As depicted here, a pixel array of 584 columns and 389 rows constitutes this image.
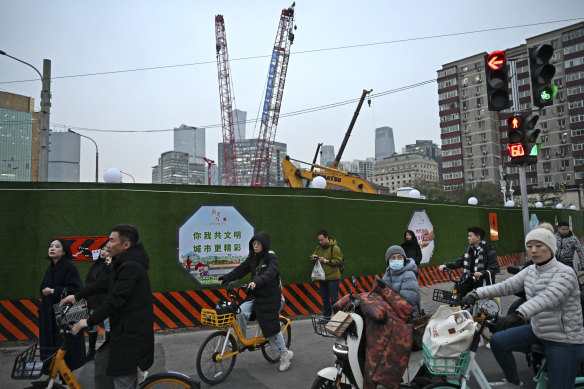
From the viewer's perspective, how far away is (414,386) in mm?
3672

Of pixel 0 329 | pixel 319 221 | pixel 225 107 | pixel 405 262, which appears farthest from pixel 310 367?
pixel 225 107

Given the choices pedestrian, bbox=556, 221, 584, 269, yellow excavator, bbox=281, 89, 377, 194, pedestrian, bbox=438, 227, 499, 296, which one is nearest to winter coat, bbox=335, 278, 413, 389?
pedestrian, bbox=438, 227, 499, 296

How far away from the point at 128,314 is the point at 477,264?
5.41m

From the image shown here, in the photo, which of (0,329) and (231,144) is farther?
(231,144)

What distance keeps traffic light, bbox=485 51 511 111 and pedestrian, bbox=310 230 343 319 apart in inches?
146

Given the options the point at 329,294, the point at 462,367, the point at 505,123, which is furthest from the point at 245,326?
the point at 505,123

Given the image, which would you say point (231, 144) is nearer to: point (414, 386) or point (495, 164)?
point (495, 164)

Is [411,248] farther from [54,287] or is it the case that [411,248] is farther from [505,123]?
[505,123]

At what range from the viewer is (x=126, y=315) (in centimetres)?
315

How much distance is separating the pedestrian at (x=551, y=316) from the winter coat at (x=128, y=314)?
105 inches

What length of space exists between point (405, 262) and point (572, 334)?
182 cm

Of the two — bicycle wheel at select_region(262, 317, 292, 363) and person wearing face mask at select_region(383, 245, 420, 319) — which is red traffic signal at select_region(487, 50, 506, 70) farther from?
bicycle wheel at select_region(262, 317, 292, 363)

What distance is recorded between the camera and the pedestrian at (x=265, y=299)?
17.0ft

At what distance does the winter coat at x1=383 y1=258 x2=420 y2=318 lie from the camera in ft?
14.3
